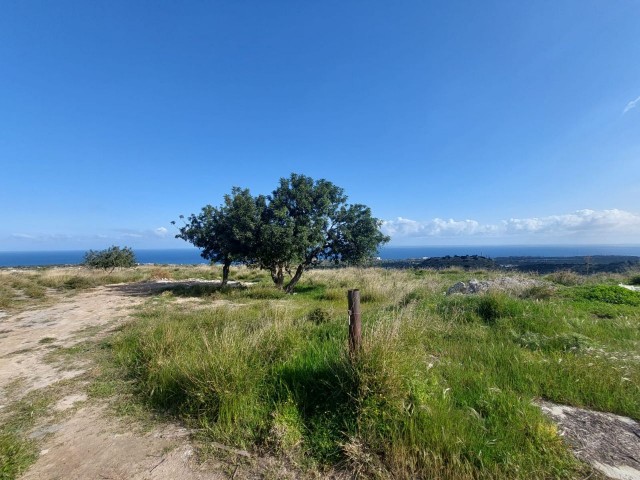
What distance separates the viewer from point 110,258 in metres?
26.9

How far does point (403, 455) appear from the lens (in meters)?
2.84

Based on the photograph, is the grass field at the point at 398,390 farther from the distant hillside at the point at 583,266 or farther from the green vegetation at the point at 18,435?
the distant hillside at the point at 583,266

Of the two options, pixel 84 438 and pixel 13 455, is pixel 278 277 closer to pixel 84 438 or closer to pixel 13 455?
pixel 84 438

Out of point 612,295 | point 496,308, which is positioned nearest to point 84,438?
point 496,308

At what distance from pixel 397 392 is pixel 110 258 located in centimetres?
3141

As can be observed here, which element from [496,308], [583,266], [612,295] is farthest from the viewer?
[583,266]

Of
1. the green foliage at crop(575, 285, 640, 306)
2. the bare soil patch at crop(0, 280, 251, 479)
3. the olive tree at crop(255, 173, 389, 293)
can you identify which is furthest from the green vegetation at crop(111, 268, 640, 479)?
the olive tree at crop(255, 173, 389, 293)

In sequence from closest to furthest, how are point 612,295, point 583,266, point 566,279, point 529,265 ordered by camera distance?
point 612,295 → point 566,279 → point 583,266 → point 529,265

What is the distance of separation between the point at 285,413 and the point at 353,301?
5.29 feet

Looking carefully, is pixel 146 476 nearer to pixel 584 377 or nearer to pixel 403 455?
pixel 403 455

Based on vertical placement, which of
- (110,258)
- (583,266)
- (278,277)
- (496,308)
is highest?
(110,258)

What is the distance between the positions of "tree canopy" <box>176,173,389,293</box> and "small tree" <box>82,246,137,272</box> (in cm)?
1598

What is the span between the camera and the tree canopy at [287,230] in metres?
13.4

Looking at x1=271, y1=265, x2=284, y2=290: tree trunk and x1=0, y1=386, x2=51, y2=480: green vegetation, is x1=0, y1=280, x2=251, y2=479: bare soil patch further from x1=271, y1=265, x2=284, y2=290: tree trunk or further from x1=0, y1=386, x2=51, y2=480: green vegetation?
x1=271, y1=265, x2=284, y2=290: tree trunk
